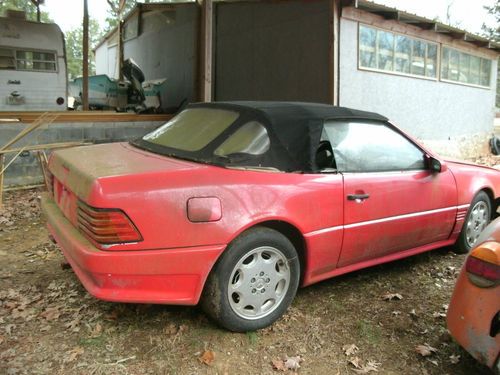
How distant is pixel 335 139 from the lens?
11.2 ft

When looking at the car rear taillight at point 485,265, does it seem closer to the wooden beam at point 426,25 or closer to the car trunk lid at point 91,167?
the car trunk lid at point 91,167

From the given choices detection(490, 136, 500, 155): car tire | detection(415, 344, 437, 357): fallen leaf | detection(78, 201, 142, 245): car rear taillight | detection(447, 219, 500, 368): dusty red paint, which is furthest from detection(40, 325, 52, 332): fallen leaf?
detection(490, 136, 500, 155): car tire

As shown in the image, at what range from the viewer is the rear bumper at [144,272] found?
8.27 ft

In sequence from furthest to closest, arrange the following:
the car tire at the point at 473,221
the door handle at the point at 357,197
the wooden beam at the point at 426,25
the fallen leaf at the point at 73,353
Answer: the wooden beam at the point at 426,25 < the car tire at the point at 473,221 < the door handle at the point at 357,197 < the fallen leaf at the point at 73,353

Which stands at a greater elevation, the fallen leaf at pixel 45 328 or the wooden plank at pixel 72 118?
the wooden plank at pixel 72 118

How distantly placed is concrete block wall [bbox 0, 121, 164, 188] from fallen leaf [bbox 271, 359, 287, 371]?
18.3 ft

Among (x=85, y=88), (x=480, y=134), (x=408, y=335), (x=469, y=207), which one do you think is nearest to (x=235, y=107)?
(x=408, y=335)

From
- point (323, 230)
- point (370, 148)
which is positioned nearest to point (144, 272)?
point (323, 230)

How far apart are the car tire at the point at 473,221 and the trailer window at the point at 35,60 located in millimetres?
9774

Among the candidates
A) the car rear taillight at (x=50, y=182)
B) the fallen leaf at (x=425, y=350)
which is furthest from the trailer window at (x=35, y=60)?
the fallen leaf at (x=425, y=350)

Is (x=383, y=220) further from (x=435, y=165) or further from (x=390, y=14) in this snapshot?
(x=390, y=14)

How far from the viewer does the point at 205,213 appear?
267 centimetres

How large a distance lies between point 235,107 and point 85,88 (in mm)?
8021

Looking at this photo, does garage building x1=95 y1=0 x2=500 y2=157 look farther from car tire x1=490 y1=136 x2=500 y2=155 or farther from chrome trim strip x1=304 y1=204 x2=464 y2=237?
chrome trim strip x1=304 y1=204 x2=464 y2=237
